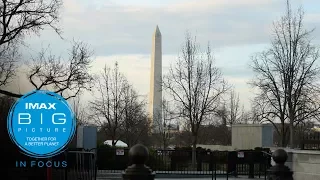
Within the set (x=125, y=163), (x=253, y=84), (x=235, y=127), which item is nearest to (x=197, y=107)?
(x=235, y=127)

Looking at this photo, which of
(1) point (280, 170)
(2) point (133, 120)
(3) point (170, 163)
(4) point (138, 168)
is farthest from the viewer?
(2) point (133, 120)

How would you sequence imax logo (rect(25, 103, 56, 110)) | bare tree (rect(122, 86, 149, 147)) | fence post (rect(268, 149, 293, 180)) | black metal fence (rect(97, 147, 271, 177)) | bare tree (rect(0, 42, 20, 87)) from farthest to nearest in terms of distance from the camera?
bare tree (rect(122, 86, 149, 147)) → black metal fence (rect(97, 147, 271, 177)) → bare tree (rect(0, 42, 20, 87)) → fence post (rect(268, 149, 293, 180)) → imax logo (rect(25, 103, 56, 110))

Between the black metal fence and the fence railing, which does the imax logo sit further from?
the black metal fence

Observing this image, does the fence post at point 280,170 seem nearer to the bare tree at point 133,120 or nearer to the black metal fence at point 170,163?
the black metal fence at point 170,163

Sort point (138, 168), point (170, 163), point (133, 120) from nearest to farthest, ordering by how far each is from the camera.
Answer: point (138, 168)
point (170, 163)
point (133, 120)

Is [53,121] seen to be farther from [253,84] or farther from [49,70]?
[253,84]

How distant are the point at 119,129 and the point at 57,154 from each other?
3560cm

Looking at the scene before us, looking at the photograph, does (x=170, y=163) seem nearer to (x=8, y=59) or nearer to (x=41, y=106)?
(x=8, y=59)

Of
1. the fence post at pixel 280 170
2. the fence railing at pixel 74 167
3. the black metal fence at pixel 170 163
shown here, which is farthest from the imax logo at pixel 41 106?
the black metal fence at pixel 170 163

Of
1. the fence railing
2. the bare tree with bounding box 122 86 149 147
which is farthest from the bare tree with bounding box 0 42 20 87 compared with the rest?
the bare tree with bounding box 122 86 149 147

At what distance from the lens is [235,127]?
3170cm

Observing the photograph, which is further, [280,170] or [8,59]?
[8,59]

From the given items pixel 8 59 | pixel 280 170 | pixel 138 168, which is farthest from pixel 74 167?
pixel 8 59

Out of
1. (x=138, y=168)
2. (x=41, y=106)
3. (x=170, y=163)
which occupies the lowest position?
(x=170, y=163)
